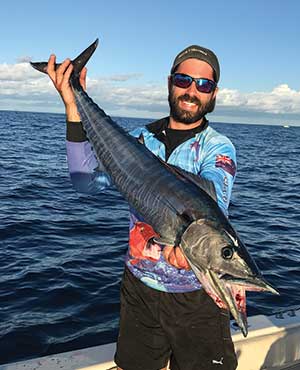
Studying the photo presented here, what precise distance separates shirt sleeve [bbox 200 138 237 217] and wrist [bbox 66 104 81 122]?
46.5 inches

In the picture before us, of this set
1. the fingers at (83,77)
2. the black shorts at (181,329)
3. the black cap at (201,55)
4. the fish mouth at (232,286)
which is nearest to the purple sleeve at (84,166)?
the fingers at (83,77)

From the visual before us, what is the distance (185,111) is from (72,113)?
98 centimetres

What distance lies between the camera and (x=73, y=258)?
9586 mm

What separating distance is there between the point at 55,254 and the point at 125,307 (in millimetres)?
6325

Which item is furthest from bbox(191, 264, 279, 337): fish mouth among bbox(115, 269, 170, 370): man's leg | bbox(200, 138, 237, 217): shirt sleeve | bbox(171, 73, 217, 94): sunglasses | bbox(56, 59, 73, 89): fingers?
bbox(56, 59, 73, 89): fingers

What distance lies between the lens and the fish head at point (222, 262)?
260cm

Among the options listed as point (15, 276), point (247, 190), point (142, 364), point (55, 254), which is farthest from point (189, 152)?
point (247, 190)

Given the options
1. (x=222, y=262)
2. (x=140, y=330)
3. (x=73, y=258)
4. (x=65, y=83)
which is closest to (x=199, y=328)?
(x=140, y=330)

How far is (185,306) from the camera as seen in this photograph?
3.44 meters

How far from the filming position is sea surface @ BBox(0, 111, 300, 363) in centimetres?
694

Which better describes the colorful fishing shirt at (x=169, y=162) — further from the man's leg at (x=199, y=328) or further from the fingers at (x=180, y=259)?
the fingers at (x=180, y=259)

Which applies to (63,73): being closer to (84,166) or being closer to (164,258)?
(84,166)

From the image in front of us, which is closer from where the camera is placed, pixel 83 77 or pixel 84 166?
pixel 84 166

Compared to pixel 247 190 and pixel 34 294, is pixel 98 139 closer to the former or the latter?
pixel 34 294
